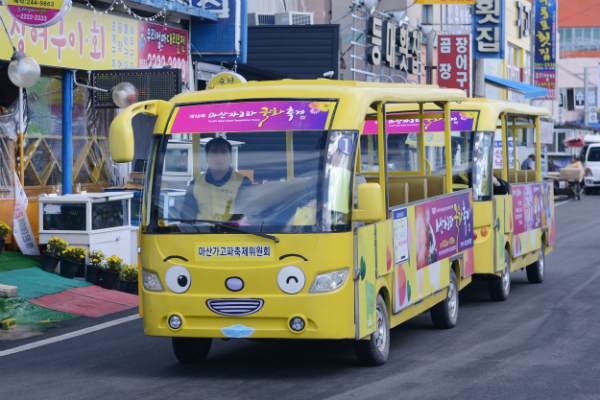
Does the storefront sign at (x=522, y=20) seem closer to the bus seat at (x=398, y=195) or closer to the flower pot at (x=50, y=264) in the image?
the flower pot at (x=50, y=264)

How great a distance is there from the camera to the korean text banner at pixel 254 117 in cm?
734

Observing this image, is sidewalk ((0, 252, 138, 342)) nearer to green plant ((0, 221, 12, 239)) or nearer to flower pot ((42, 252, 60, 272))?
flower pot ((42, 252, 60, 272))

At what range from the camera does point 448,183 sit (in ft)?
33.4

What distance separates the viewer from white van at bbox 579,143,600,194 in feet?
138

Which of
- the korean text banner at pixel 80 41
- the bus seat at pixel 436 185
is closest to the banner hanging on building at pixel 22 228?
the korean text banner at pixel 80 41

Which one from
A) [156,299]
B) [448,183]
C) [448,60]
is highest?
[448,60]

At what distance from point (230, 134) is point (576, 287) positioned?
24.3ft

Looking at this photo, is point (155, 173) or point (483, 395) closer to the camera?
point (483, 395)

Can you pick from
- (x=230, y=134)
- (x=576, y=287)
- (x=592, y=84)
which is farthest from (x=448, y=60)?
(x=592, y=84)

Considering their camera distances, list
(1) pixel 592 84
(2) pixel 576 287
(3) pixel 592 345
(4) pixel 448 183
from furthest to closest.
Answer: (1) pixel 592 84 < (2) pixel 576 287 < (4) pixel 448 183 < (3) pixel 592 345

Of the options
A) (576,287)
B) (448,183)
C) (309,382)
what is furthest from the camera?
(576,287)

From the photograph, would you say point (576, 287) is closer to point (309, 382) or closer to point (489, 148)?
point (489, 148)

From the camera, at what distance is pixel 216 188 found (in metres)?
7.43

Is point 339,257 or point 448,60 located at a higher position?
point 448,60
